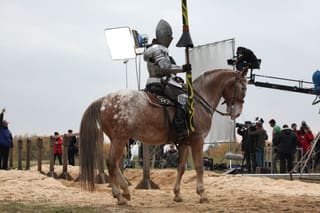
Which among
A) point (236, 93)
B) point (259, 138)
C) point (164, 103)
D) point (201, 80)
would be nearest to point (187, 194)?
point (236, 93)

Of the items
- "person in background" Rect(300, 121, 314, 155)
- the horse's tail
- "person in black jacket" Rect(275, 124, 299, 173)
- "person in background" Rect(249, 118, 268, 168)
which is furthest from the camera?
"person in background" Rect(300, 121, 314, 155)

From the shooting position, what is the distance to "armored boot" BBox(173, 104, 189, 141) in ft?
36.8

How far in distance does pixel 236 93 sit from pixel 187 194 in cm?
245

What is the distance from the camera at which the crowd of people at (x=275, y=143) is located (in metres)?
18.8

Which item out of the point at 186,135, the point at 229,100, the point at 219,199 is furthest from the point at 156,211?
the point at 229,100

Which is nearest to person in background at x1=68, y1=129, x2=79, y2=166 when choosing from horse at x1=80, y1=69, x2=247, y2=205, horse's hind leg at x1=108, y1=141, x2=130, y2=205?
horse at x1=80, y1=69, x2=247, y2=205

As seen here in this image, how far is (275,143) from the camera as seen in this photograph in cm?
1967

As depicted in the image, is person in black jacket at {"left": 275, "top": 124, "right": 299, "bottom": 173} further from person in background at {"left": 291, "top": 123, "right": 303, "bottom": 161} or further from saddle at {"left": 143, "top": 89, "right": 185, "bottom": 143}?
saddle at {"left": 143, "top": 89, "right": 185, "bottom": 143}

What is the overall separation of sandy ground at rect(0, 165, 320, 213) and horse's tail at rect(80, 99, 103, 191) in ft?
2.04

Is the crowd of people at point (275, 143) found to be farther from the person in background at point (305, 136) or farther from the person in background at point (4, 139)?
the person in background at point (4, 139)

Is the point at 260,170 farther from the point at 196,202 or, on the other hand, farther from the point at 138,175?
the point at 196,202

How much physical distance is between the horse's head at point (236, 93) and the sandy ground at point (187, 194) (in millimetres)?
1602

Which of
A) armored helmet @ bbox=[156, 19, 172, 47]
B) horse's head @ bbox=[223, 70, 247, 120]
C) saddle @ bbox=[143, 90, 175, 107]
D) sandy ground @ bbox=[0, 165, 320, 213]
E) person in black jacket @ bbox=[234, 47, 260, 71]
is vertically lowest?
sandy ground @ bbox=[0, 165, 320, 213]

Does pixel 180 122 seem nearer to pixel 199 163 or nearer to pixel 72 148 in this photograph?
pixel 199 163
